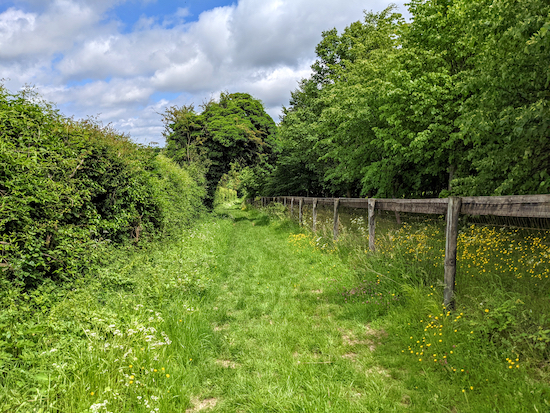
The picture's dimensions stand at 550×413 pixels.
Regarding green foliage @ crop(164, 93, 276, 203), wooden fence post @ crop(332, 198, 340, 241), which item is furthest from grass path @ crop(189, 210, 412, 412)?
→ green foliage @ crop(164, 93, 276, 203)

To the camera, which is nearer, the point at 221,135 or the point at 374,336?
the point at 374,336

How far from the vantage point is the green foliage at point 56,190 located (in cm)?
342

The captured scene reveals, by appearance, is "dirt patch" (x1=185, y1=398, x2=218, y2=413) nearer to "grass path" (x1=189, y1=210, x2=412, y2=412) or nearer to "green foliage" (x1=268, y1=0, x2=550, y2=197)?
"grass path" (x1=189, y1=210, x2=412, y2=412)

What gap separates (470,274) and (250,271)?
4.79 m

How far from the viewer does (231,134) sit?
19.3m

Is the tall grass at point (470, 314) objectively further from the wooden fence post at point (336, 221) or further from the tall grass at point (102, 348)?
the tall grass at point (102, 348)

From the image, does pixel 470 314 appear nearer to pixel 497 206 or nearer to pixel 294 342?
pixel 497 206

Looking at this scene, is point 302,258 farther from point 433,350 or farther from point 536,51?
point 536,51

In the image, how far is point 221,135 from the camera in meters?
19.1

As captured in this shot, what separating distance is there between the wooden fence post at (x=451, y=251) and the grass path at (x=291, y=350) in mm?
1042

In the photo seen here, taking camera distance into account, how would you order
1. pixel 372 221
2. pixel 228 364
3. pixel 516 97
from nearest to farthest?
pixel 228 364 → pixel 372 221 → pixel 516 97

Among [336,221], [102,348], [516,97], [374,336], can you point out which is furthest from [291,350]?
[516,97]

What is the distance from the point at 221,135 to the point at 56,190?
51.2 ft

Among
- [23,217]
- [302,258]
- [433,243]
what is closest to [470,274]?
[433,243]
